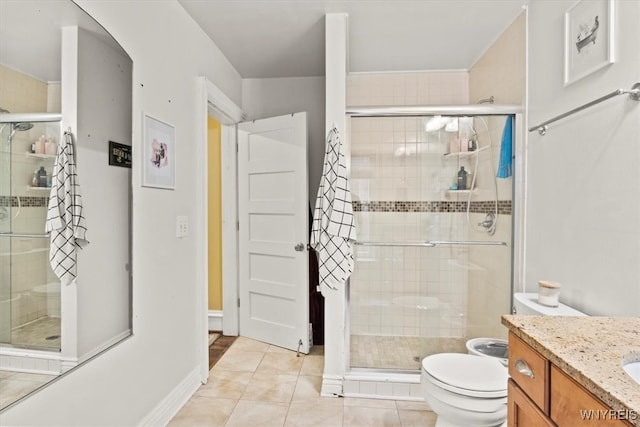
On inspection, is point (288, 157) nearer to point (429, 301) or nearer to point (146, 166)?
point (146, 166)

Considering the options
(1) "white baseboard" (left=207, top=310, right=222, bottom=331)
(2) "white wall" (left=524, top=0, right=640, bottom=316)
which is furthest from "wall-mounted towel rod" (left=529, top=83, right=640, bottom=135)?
(1) "white baseboard" (left=207, top=310, right=222, bottom=331)

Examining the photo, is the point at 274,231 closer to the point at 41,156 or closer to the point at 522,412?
the point at 41,156

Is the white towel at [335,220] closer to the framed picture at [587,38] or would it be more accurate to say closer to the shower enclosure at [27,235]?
the framed picture at [587,38]

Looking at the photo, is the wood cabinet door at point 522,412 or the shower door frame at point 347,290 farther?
the shower door frame at point 347,290

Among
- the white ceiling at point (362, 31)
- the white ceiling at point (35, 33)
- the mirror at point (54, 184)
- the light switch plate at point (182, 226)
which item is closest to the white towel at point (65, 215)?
the mirror at point (54, 184)

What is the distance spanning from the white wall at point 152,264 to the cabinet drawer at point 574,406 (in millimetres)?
1539

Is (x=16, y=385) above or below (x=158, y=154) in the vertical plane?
below

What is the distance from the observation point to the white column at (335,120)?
7.56 feet

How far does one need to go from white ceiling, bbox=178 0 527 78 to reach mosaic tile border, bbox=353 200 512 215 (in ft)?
4.03

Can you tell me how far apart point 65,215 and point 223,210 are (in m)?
2.09

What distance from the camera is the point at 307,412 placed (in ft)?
6.98

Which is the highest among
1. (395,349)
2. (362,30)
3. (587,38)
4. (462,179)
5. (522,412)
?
(362,30)

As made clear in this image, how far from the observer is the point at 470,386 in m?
1.50

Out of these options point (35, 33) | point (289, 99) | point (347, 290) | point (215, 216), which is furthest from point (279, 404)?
point (289, 99)
